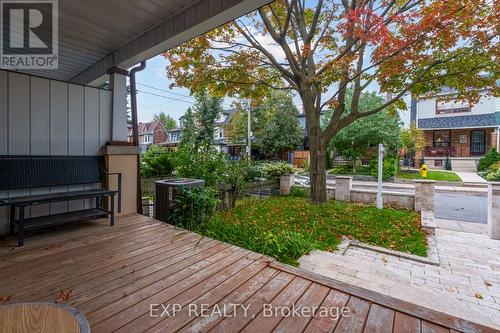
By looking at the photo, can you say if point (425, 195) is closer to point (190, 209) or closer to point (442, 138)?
point (190, 209)

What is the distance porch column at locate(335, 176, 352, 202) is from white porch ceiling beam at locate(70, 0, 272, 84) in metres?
5.95

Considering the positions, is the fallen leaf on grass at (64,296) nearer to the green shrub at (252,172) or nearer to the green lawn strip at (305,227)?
the green lawn strip at (305,227)

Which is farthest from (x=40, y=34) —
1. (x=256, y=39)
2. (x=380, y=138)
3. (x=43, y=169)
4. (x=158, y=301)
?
(x=380, y=138)

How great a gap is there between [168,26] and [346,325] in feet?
11.2

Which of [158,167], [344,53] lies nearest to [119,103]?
[158,167]

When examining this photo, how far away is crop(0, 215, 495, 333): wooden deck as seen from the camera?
1542mm

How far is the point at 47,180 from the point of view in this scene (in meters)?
3.20

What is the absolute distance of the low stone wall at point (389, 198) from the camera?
255 inches

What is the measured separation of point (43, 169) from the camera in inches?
125

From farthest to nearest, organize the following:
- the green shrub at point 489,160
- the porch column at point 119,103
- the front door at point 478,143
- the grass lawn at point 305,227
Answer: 1. the front door at point 478,143
2. the green shrub at point 489,160
3. the porch column at point 119,103
4. the grass lawn at point 305,227

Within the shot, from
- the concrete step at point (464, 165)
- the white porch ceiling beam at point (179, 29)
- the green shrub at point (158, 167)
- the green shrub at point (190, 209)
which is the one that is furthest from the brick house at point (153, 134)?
the green shrub at point (190, 209)

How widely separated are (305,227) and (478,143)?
19.1m

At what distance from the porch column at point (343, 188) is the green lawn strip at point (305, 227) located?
33.4 inches

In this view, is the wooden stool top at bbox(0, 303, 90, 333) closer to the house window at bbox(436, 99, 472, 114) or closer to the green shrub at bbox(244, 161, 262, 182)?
the green shrub at bbox(244, 161, 262, 182)
